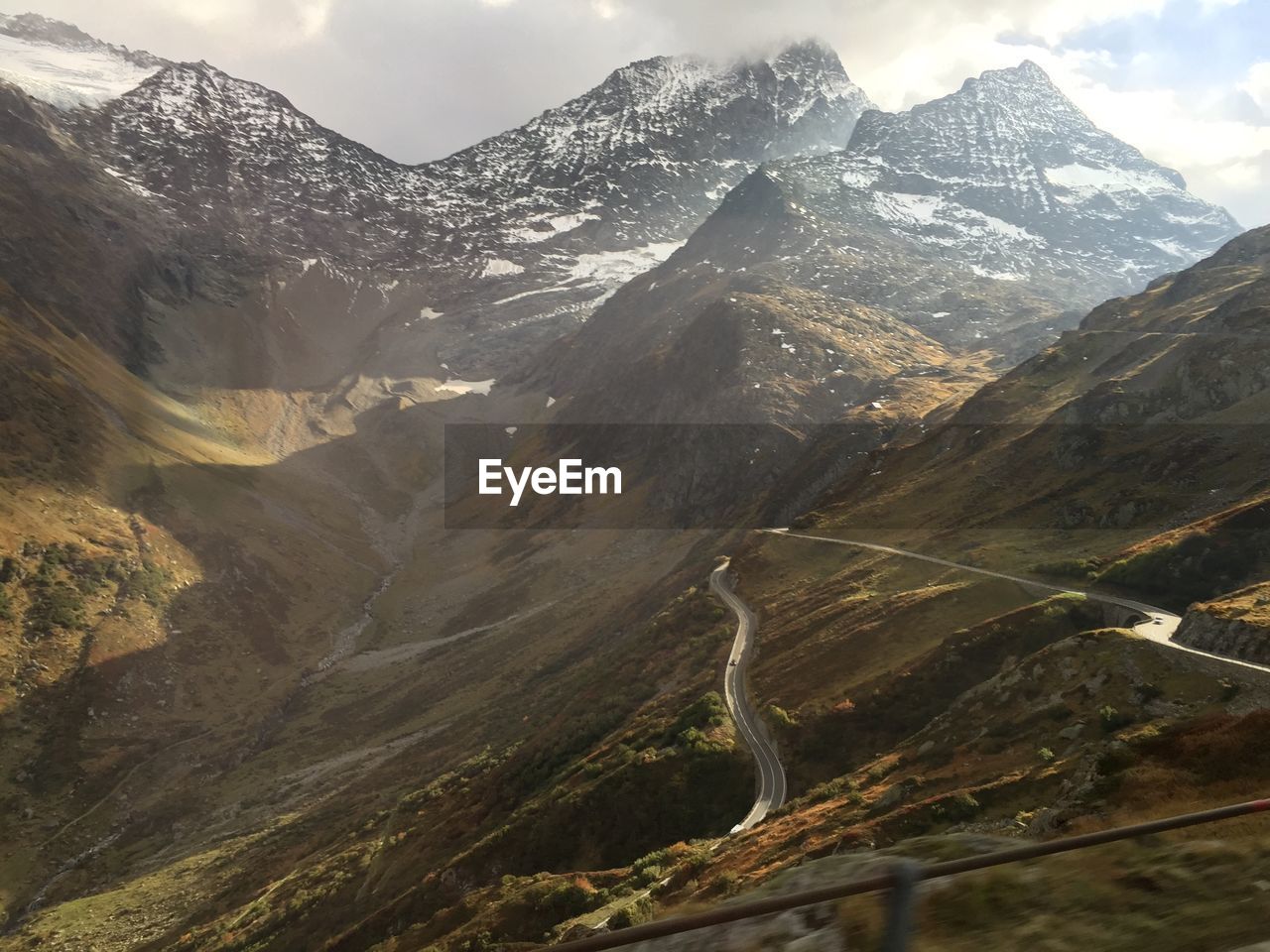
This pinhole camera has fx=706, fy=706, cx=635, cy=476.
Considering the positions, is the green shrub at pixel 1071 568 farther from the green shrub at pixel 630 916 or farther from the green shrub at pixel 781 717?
the green shrub at pixel 630 916

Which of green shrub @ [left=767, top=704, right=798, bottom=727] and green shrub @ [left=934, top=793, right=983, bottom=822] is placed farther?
green shrub @ [left=767, top=704, right=798, bottom=727]

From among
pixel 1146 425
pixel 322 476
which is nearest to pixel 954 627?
pixel 1146 425

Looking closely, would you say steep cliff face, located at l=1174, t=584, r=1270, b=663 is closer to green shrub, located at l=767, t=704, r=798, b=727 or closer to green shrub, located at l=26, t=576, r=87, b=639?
green shrub, located at l=767, t=704, r=798, b=727

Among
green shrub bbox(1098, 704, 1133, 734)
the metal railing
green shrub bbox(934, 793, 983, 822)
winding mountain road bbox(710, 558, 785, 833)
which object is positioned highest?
the metal railing

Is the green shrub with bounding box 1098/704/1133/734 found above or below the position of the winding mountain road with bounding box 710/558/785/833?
above

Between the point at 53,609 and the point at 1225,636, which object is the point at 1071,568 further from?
the point at 53,609

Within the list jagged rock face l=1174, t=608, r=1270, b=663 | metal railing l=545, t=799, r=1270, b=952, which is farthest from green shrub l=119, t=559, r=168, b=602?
metal railing l=545, t=799, r=1270, b=952

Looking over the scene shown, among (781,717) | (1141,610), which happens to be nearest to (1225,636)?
(1141,610)

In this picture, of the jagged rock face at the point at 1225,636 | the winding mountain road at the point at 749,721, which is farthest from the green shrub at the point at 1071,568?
the winding mountain road at the point at 749,721

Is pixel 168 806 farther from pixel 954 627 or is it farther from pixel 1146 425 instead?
pixel 1146 425
